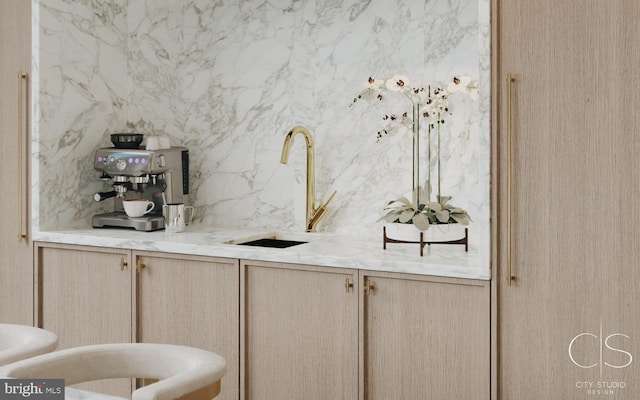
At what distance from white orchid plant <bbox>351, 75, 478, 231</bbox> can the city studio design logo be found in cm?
68

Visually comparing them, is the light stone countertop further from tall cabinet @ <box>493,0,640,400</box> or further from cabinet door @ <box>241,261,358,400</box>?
tall cabinet @ <box>493,0,640,400</box>

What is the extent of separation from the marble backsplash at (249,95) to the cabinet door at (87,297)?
9.7 inches

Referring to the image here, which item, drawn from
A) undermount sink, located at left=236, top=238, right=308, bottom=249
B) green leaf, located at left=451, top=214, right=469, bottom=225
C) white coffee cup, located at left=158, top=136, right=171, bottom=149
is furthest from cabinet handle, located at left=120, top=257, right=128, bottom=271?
green leaf, located at left=451, top=214, right=469, bottom=225

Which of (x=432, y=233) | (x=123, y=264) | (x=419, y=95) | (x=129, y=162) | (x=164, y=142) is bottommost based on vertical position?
(x=123, y=264)

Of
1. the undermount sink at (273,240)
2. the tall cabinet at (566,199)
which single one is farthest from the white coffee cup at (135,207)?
the tall cabinet at (566,199)

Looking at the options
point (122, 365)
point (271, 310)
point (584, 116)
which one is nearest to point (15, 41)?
point (271, 310)

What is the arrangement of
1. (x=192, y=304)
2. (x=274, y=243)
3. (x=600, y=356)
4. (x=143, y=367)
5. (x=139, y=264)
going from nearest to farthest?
1. (x=143, y=367)
2. (x=600, y=356)
3. (x=192, y=304)
4. (x=139, y=264)
5. (x=274, y=243)

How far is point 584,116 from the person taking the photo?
2.34 m

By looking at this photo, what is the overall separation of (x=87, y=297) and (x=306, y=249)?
1.11 meters

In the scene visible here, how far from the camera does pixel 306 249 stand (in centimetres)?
296

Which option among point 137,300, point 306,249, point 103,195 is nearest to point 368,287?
point 306,249

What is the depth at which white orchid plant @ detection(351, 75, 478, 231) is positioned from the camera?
2.84 meters

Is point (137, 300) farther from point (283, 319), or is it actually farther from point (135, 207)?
point (283, 319)

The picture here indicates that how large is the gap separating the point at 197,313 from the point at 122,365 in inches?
46.8
